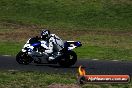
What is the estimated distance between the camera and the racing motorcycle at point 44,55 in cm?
2286

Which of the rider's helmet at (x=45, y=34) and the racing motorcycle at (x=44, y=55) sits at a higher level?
the rider's helmet at (x=45, y=34)

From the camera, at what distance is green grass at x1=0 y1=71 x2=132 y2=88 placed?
1753 centimetres

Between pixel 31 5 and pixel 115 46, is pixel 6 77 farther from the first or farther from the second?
pixel 31 5

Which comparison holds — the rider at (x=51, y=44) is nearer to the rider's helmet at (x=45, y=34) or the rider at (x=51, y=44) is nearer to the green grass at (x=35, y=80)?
the rider's helmet at (x=45, y=34)

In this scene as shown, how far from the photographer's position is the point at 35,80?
18.6 m

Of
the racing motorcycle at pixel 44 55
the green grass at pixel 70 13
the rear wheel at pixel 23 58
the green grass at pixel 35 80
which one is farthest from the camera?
the green grass at pixel 70 13

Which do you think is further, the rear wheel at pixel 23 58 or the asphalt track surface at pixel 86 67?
the rear wheel at pixel 23 58

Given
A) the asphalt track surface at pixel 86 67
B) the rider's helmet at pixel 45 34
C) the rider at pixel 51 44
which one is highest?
the rider's helmet at pixel 45 34

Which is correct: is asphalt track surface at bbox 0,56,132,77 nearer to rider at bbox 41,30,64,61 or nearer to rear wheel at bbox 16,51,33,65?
rear wheel at bbox 16,51,33,65

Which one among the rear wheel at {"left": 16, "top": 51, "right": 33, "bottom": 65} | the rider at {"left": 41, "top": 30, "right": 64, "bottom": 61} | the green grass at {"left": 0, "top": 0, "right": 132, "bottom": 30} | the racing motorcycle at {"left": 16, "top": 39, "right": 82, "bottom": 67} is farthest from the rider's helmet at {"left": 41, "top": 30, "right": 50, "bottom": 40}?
the green grass at {"left": 0, "top": 0, "right": 132, "bottom": 30}

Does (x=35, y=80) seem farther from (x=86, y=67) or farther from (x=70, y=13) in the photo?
(x=70, y=13)

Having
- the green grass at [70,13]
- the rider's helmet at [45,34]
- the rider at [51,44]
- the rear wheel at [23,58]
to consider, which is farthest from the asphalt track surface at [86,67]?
the green grass at [70,13]

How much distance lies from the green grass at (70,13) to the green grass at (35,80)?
99.2 ft

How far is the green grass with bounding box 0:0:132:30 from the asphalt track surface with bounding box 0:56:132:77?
25.7m
